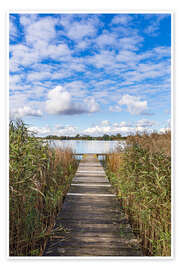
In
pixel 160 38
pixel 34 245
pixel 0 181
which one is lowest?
pixel 34 245

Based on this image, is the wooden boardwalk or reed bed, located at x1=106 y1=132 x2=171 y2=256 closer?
the wooden boardwalk

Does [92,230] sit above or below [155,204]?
below

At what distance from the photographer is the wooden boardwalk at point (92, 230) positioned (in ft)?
5.79

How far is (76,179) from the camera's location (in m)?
4.71

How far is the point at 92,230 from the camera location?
7.01ft

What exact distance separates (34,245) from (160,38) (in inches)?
106

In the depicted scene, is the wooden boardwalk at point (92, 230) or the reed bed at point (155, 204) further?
the reed bed at point (155, 204)

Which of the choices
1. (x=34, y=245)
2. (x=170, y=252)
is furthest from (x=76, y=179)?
(x=170, y=252)

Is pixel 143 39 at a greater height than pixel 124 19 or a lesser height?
lesser

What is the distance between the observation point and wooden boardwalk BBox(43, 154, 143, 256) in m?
1.76
